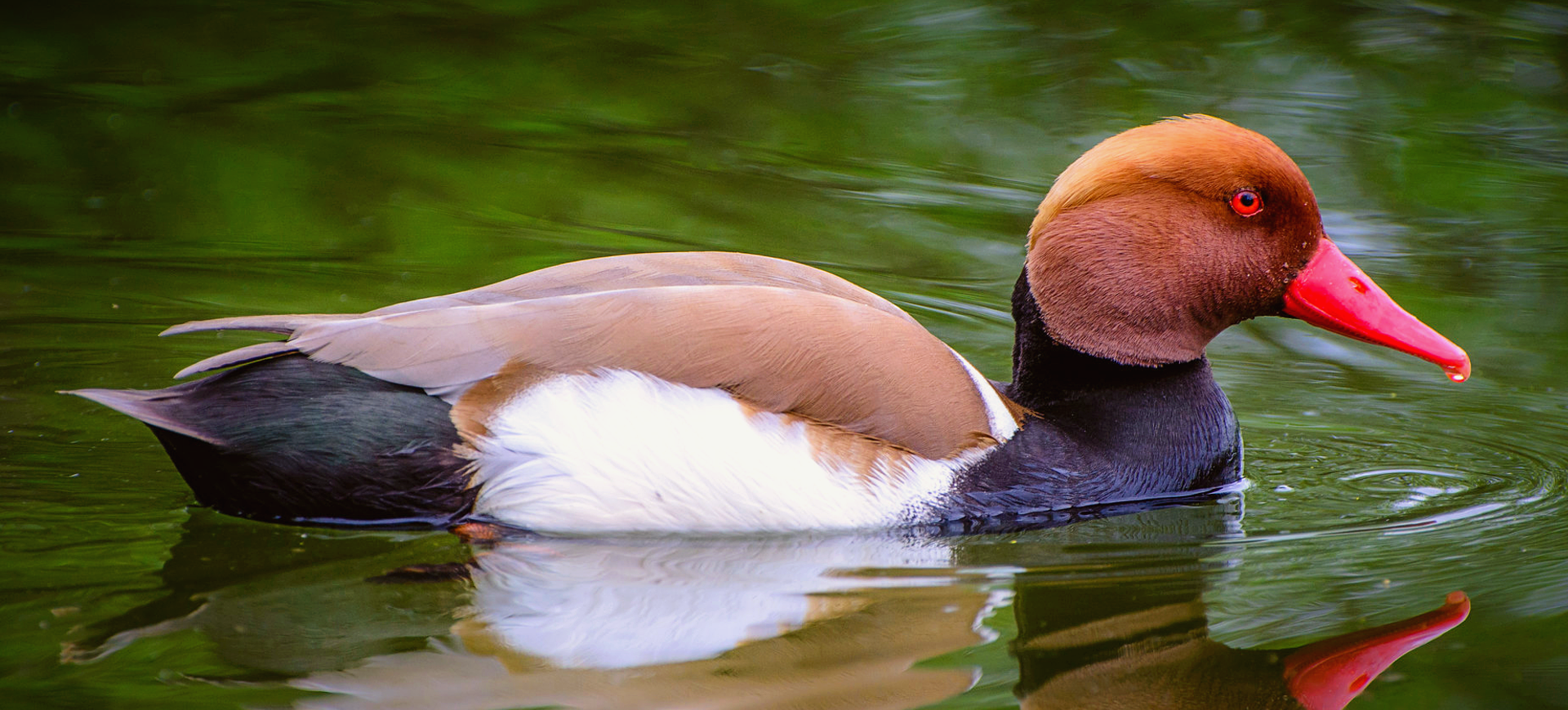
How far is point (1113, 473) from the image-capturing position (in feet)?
13.3

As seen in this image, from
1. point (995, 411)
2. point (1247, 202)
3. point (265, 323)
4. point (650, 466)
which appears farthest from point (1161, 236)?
point (265, 323)

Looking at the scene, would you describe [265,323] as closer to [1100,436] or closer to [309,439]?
[309,439]

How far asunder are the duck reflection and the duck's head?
0.59m

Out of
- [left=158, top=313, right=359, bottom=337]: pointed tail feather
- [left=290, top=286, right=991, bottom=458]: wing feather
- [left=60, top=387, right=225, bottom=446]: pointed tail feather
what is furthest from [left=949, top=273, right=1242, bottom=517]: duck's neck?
[left=60, top=387, right=225, bottom=446]: pointed tail feather

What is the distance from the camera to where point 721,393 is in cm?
368

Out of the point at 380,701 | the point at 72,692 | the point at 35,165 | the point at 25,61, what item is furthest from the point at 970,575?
the point at 25,61

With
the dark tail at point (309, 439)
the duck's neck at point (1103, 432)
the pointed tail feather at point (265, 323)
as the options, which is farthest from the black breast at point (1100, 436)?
the pointed tail feather at point (265, 323)

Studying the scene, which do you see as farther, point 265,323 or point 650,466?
point 265,323

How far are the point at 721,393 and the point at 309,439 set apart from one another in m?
0.96

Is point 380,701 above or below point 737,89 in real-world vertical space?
below

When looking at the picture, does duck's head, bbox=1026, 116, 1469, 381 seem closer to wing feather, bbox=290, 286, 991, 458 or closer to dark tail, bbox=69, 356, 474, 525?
wing feather, bbox=290, 286, 991, 458

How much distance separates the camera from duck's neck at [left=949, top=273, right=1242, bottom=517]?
398 cm

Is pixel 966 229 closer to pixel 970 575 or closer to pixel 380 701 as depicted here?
pixel 970 575

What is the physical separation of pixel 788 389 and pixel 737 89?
4858 mm
